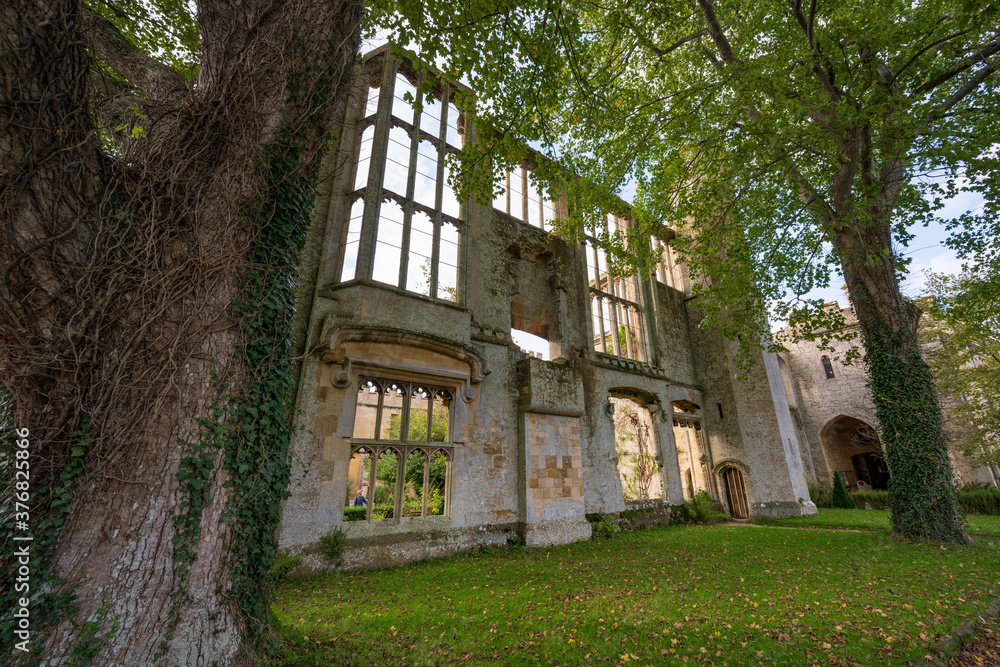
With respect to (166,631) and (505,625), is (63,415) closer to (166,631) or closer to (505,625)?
(166,631)

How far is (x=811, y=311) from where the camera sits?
8.22 meters

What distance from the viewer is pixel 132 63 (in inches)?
131

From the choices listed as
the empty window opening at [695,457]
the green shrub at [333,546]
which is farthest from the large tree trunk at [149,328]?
the empty window opening at [695,457]

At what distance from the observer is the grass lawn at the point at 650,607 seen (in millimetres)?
2975

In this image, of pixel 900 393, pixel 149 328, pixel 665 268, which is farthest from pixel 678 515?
pixel 149 328

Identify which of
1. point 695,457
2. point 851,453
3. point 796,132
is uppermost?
point 796,132

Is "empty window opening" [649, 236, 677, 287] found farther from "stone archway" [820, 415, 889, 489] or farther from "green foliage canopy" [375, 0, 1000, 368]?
"stone archway" [820, 415, 889, 489]

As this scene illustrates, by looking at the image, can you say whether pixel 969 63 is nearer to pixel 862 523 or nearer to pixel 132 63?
pixel 862 523

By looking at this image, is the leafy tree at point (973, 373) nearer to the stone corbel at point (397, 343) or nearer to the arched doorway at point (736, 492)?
the arched doorway at point (736, 492)

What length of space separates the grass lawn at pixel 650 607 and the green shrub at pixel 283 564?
0.19m

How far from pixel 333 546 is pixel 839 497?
1797cm

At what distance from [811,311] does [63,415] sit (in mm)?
10403

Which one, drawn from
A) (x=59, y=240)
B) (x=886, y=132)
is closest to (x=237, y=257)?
(x=59, y=240)

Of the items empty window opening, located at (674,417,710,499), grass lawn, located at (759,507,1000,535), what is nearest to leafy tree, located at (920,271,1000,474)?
grass lawn, located at (759,507,1000,535)
